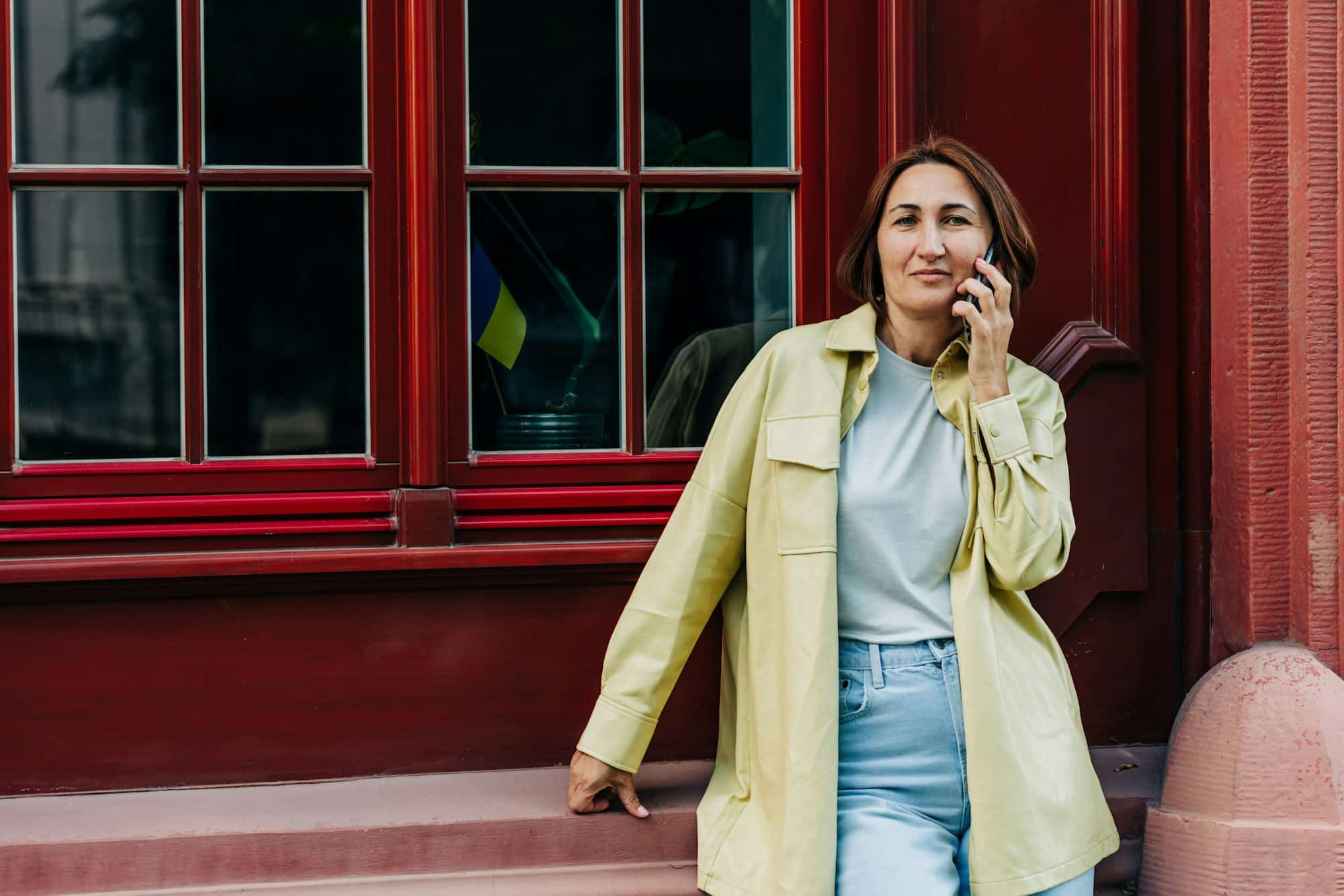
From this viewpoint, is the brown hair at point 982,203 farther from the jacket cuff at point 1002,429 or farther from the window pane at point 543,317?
the window pane at point 543,317

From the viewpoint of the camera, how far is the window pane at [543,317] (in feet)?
10.7

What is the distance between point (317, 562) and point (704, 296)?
1.11 m

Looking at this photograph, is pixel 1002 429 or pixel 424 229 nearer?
pixel 1002 429

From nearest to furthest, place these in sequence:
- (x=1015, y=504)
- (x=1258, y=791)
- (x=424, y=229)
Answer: (x=1015, y=504) → (x=1258, y=791) → (x=424, y=229)

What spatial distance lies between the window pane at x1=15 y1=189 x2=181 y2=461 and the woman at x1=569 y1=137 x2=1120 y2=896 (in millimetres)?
1258

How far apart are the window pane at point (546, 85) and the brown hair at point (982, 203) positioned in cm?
69

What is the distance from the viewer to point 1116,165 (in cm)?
330

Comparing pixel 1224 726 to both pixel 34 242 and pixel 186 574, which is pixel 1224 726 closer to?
pixel 186 574

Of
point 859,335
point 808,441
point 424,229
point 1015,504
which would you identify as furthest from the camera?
point 424,229

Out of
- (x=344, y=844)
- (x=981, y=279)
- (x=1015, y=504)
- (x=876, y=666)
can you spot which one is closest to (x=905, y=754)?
(x=876, y=666)

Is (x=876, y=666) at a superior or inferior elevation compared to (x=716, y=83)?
inferior

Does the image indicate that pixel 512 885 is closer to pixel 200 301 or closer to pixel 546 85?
pixel 200 301

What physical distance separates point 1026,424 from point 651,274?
3.38 ft

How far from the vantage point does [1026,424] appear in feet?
8.89
